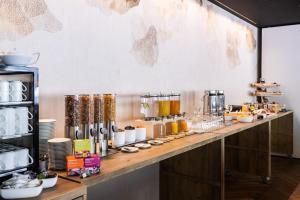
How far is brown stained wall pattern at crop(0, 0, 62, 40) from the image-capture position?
1.68 m

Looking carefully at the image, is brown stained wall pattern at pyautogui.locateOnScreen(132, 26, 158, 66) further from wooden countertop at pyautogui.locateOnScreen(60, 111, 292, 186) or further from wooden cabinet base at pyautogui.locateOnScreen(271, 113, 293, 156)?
wooden cabinet base at pyautogui.locateOnScreen(271, 113, 293, 156)

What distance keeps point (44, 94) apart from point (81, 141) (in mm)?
526

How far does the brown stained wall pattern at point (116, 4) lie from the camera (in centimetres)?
225

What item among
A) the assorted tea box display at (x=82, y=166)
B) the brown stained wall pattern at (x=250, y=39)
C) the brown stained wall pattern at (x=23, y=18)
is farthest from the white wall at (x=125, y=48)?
the brown stained wall pattern at (x=250, y=39)

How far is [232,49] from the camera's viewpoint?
4.51 metres

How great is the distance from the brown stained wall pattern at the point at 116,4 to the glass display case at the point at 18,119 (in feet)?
3.32

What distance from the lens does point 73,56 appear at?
2.08m

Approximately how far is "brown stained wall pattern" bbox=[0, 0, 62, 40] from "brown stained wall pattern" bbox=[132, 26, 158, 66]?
867 mm

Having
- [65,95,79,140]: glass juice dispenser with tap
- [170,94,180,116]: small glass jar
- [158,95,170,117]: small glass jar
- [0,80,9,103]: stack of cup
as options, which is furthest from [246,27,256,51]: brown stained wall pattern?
[0,80,9,103]: stack of cup

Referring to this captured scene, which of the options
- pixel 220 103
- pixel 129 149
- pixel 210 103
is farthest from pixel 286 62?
pixel 129 149

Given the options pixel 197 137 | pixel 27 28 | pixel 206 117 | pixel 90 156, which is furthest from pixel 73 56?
pixel 206 117

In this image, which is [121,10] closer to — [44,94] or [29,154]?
[44,94]

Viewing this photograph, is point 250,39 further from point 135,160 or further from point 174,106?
point 135,160

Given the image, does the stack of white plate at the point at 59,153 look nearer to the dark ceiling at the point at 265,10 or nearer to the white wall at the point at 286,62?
the dark ceiling at the point at 265,10
